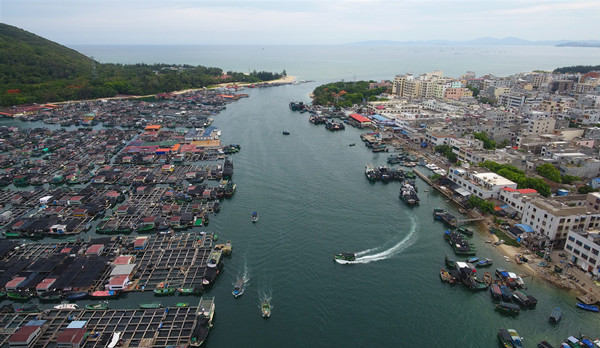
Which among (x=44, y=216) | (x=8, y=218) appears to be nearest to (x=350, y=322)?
(x=44, y=216)

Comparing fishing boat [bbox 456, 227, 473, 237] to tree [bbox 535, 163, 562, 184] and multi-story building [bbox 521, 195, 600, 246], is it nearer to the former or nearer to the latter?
multi-story building [bbox 521, 195, 600, 246]

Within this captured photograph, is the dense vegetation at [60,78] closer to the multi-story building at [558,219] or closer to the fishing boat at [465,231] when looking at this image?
the fishing boat at [465,231]

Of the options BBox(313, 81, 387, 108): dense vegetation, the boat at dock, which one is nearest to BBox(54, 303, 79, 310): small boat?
the boat at dock

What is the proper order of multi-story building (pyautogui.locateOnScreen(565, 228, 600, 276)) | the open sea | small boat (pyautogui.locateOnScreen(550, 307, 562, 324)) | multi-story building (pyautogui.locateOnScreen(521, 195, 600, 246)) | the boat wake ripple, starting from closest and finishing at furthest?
the open sea < small boat (pyautogui.locateOnScreen(550, 307, 562, 324)) < multi-story building (pyautogui.locateOnScreen(565, 228, 600, 276)) < the boat wake ripple < multi-story building (pyautogui.locateOnScreen(521, 195, 600, 246))

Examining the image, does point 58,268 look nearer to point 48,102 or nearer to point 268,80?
point 48,102

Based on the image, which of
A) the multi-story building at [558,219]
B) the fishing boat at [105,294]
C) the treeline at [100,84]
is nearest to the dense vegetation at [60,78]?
the treeline at [100,84]

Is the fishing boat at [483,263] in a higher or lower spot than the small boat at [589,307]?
higher

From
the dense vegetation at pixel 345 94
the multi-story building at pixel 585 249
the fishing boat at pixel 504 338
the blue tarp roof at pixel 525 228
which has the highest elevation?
the dense vegetation at pixel 345 94
